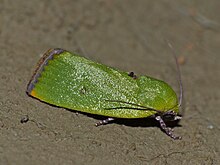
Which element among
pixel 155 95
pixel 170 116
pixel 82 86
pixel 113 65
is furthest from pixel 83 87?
pixel 113 65

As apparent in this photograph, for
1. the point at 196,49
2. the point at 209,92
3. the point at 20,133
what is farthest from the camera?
the point at 196,49

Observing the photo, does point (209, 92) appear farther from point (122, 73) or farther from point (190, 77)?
point (122, 73)

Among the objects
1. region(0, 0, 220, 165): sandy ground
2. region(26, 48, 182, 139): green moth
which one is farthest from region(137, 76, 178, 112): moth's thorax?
region(0, 0, 220, 165): sandy ground

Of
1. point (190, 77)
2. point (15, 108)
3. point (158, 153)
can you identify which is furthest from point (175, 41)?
point (15, 108)

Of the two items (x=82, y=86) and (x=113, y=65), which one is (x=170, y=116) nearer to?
(x=82, y=86)

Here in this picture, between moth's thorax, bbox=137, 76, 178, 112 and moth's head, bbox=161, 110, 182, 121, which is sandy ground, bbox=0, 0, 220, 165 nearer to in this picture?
moth's head, bbox=161, 110, 182, 121
